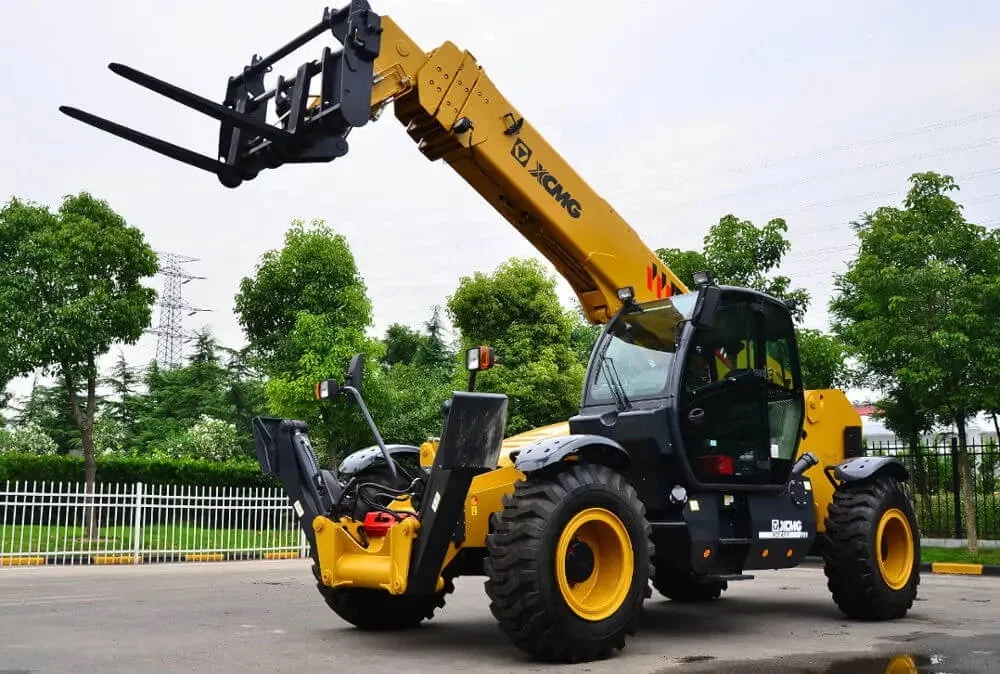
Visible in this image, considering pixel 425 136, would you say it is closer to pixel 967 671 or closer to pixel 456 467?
pixel 456 467

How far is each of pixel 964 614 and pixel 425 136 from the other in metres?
6.26

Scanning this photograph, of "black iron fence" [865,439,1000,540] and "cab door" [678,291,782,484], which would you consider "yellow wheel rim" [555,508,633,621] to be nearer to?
"cab door" [678,291,782,484]

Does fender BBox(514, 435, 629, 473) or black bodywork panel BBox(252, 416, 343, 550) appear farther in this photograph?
black bodywork panel BBox(252, 416, 343, 550)

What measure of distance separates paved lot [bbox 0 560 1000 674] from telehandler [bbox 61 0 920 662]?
407 mm

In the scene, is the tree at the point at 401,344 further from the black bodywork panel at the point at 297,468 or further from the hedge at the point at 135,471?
the black bodywork panel at the point at 297,468

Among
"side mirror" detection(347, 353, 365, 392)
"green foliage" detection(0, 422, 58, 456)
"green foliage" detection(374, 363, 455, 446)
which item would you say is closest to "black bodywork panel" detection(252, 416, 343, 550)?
"side mirror" detection(347, 353, 365, 392)

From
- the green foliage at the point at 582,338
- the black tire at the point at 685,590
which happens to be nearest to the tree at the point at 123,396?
the green foliage at the point at 582,338

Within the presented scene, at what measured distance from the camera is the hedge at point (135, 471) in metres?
26.3

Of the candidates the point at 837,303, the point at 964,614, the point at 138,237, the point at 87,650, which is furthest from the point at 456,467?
the point at 837,303

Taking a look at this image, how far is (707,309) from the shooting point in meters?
7.29

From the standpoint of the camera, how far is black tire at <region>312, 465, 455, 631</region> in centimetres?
776

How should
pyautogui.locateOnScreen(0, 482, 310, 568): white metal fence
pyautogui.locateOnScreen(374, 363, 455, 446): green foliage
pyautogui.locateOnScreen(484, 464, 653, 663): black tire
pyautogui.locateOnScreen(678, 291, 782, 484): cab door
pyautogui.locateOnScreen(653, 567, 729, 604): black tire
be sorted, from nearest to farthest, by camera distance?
pyautogui.locateOnScreen(484, 464, 653, 663): black tire, pyautogui.locateOnScreen(678, 291, 782, 484): cab door, pyautogui.locateOnScreen(653, 567, 729, 604): black tire, pyautogui.locateOnScreen(0, 482, 310, 568): white metal fence, pyautogui.locateOnScreen(374, 363, 455, 446): green foliage

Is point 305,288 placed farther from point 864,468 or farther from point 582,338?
point 864,468

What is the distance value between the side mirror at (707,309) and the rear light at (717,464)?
3.23 feet
